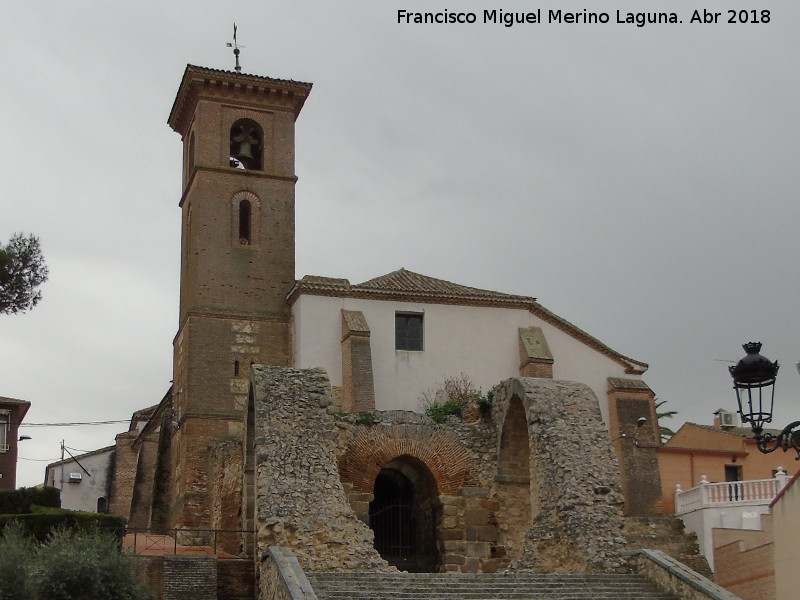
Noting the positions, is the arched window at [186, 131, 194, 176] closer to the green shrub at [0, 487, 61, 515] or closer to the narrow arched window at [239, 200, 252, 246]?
the narrow arched window at [239, 200, 252, 246]

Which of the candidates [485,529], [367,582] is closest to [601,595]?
[367,582]

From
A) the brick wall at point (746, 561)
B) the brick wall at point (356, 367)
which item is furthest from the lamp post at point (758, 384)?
the brick wall at point (356, 367)

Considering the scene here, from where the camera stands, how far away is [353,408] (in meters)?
30.8

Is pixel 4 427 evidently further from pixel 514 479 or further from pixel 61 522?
pixel 514 479

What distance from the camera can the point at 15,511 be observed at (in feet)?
73.6

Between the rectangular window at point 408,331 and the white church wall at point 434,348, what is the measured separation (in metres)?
0.17

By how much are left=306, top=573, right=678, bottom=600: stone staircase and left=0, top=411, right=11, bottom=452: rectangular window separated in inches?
824

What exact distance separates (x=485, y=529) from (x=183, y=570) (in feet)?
21.4

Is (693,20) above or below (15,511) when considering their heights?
above

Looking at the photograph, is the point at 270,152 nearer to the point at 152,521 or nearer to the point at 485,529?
the point at 152,521

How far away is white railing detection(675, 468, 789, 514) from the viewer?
1089 inches

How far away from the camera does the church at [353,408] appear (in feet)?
63.9

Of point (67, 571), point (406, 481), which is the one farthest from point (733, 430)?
point (67, 571)

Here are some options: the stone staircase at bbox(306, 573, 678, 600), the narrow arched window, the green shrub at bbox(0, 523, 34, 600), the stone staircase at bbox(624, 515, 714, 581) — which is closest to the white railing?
the stone staircase at bbox(624, 515, 714, 581)
